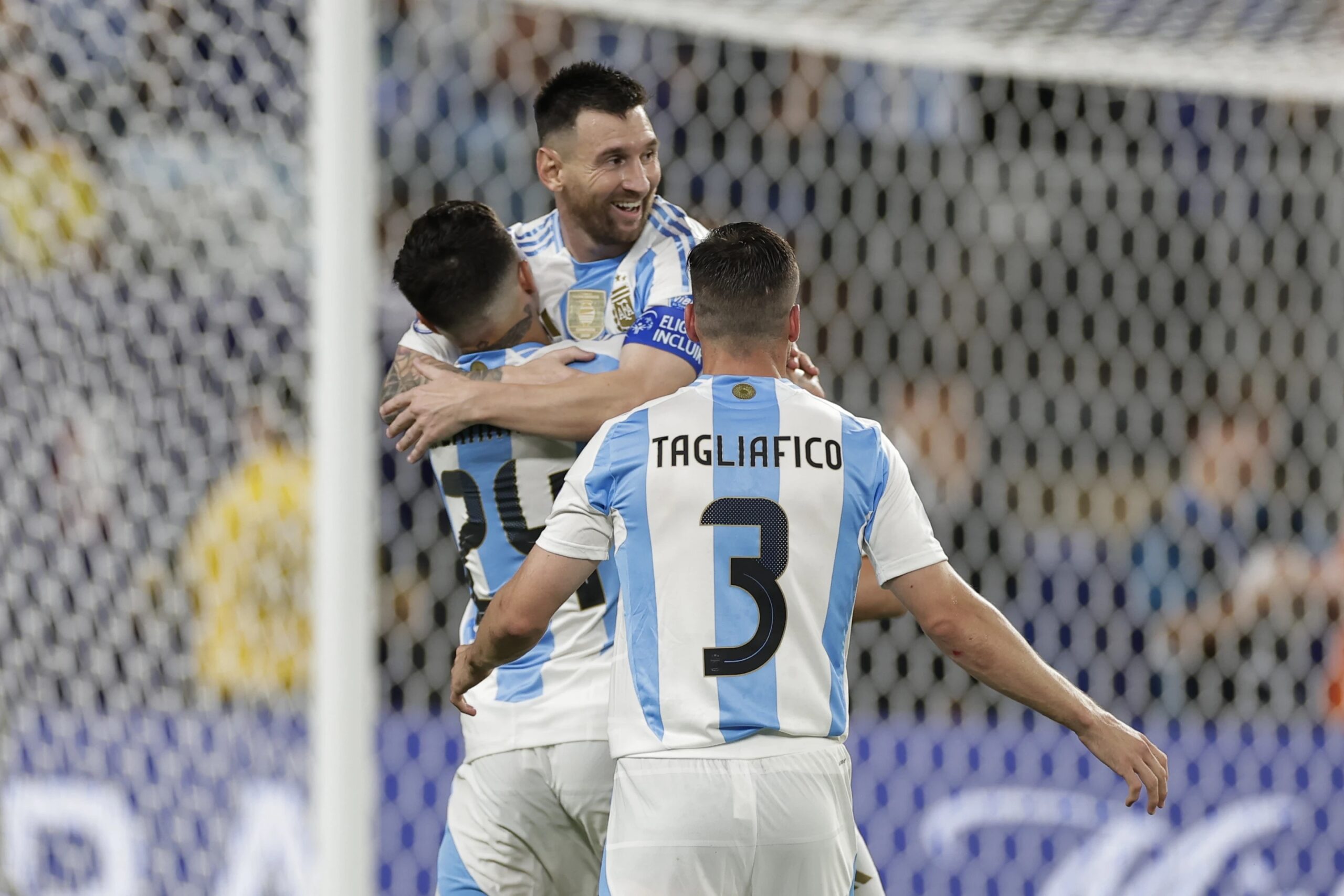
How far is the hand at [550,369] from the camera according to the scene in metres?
2.50

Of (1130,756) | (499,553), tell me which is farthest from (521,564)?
(1130,756)

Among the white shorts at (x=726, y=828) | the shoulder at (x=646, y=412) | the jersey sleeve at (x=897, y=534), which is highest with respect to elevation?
the shoulder at (x=646, y=412)

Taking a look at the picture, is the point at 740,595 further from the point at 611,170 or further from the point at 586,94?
the point at 586,94

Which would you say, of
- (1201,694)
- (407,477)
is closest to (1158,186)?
(1201,694)

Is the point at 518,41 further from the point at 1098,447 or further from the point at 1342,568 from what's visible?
the point at 1342,568

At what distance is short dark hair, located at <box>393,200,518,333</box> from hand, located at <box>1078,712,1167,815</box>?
1.11 m

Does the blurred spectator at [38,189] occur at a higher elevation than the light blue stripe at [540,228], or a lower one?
higher

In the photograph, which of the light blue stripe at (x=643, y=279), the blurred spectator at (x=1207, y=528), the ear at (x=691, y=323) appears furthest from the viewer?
the blurred spectator at (x=1207, y=528)

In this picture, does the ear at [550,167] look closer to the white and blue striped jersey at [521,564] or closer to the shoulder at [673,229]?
the shoulder at [673,229]

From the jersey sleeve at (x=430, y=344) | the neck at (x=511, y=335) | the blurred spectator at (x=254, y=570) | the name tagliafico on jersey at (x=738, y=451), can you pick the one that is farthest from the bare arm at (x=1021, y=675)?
the blurred spectator at (x=254, y=570)

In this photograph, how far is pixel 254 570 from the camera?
4.95m

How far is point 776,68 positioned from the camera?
21.5ft

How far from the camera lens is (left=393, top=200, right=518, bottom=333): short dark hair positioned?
2.52 metres

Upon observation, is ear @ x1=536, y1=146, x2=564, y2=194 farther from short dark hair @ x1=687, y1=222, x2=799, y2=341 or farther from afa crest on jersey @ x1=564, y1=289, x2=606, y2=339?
short dark hair @ x1=687, y1=222, x2=799, y2=341
